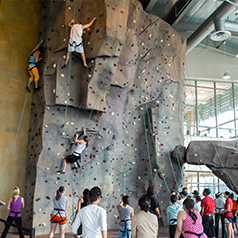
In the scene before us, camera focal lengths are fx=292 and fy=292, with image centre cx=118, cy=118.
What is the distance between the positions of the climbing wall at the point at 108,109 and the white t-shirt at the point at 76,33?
33 cm

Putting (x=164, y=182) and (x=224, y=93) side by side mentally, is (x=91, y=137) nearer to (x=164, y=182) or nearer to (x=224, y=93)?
(x=164, y=182)

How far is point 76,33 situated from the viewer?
711cm

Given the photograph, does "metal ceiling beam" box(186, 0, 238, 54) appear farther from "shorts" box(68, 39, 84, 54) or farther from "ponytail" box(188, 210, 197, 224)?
"ponytail" box(188, 210, 197, 224)

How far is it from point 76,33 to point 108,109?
2.27 m

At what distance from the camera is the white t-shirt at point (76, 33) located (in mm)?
7094

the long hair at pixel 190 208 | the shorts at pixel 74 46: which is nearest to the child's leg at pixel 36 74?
the shorts at pixel 74 46

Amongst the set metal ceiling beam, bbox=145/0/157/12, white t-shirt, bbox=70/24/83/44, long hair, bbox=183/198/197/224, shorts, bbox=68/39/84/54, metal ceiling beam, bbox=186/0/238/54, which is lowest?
long hair, bbox=183/198/197/224

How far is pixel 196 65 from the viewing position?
14.1m

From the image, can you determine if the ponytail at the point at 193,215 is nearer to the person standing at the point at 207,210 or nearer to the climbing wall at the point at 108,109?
the person standing at the point at 207,210

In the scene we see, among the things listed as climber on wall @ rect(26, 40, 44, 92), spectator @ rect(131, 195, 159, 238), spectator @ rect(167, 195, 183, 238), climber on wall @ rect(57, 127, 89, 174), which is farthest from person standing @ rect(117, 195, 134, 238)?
climber on wall @ rect(26, 40, 44, 92)

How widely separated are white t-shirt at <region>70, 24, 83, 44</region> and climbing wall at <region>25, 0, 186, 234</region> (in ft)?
1.08

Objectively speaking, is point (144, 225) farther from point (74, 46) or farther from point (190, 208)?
point (74, 46)

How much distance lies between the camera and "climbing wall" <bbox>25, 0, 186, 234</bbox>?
7.20m

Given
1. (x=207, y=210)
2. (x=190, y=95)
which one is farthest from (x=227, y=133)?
(x=207, y=210)
